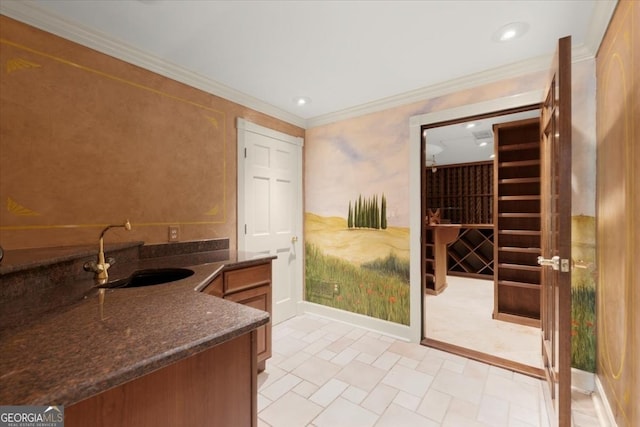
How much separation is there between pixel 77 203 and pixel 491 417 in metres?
2.82

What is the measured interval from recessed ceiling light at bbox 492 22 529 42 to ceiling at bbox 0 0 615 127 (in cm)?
3

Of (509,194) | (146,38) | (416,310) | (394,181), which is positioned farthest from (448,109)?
(146,38)

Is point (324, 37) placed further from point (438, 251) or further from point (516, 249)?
point (438, 251)

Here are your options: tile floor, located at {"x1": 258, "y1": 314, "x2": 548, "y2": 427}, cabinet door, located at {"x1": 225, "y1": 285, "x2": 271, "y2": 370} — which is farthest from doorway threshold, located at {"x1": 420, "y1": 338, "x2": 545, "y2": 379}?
cabinet door, located at {"x1": 225, "y1": 285, "x2": 271, "y2": 370}

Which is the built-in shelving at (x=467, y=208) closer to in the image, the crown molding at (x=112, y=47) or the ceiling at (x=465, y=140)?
the ceiling at (x=465, y=140)

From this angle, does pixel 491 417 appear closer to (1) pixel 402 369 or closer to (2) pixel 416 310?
(1) pixel 402 369

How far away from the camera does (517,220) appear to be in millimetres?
3240

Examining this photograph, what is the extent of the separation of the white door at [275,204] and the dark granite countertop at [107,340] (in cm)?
167

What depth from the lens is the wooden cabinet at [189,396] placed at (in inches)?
23.4

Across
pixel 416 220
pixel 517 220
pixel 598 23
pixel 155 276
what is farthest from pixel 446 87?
pixel 155 276

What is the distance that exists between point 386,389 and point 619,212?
168cm

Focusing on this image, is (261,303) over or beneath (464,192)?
beneath

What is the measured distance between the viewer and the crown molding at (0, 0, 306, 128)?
5.02ft

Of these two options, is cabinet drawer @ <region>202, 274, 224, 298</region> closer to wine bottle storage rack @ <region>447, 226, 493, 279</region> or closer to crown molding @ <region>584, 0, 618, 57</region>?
crown molding @ <region>584, 0, 618, 57</region>
